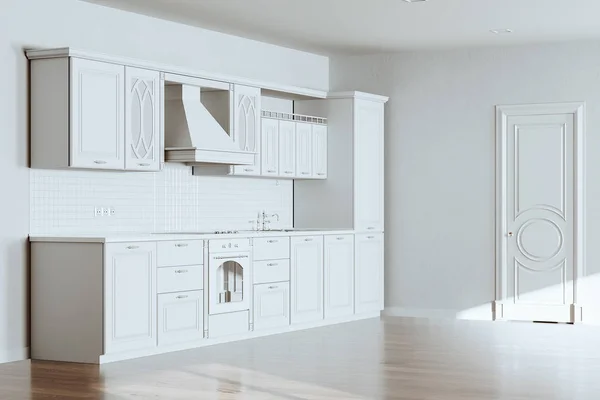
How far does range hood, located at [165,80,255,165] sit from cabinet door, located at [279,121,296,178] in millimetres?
873

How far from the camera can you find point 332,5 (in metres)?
8.23

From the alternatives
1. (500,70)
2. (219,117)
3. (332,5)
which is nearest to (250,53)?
(219,117)

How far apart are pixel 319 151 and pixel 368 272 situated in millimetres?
1328

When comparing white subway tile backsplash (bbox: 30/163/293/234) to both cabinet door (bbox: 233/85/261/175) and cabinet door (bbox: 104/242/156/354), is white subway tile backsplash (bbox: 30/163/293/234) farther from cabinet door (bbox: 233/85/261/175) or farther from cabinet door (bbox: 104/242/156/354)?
cabinet door (bbox: 104/242/156/354)

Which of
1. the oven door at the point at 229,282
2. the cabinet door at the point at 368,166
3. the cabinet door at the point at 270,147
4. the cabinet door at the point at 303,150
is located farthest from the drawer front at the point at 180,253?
the cabinet door at the point at 368,166

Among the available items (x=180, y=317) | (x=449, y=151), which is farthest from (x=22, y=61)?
(x=449, y=151)

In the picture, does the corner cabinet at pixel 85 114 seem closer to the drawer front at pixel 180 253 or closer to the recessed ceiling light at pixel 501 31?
the drawer front at pixel 180 253

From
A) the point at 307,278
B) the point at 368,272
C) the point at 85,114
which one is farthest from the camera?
Answer: the point at 368,272

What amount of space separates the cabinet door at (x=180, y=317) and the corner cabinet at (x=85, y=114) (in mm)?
1061

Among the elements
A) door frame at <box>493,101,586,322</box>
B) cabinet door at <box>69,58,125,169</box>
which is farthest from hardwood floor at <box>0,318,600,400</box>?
cabinet door at <box>69,58,125,169</box>

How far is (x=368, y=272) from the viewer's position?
1038cm

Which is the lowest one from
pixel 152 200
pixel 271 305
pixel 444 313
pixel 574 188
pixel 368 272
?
pixel 444 313

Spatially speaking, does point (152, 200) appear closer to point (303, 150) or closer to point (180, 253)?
point (180, 253)

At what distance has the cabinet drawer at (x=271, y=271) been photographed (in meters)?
8.84
